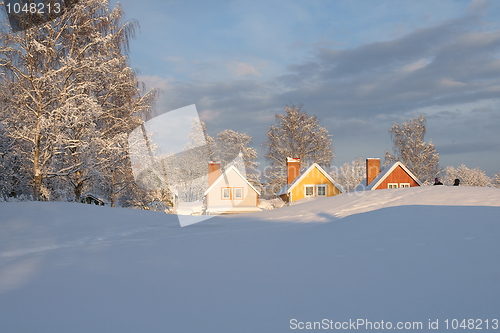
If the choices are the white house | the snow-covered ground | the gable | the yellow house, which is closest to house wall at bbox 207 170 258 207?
the white house

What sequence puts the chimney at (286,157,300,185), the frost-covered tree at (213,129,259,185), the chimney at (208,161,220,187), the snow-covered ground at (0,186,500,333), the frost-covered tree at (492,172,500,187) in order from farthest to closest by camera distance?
the frost-covered tree at (492,172,500,187) < the frost-covered tree at (213,129,259,185) < the chimney at (286,157,300,185) < the chimney at (208,161,220,187) < the snow-covered ground at (0,186,500,333)

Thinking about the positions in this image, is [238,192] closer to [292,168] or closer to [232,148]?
[292,168]

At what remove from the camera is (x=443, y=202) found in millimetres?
9758

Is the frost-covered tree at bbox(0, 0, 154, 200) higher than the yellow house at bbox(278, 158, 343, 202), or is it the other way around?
the frost-covered tree at bbox(0, 0, 154, 200)

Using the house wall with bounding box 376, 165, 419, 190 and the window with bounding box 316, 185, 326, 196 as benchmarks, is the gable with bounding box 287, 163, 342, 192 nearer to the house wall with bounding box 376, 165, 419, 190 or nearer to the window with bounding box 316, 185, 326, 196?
the window with bounding box 316, 185, 326, 196

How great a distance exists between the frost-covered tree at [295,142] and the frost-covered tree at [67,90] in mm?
19664

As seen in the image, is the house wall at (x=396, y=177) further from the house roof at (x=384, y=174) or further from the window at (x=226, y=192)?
the window at (x=226, y=192)

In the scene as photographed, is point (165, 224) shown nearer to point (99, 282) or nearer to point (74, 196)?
point (99, 282)

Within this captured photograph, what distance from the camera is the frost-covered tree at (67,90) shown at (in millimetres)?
12727

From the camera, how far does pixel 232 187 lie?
97.2 ft

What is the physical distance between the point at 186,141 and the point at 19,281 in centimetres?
3159

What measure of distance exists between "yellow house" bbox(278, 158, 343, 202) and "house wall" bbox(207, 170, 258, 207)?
118 inches

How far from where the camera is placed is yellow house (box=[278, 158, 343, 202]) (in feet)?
96.2

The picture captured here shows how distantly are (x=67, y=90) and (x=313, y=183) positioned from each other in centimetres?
2093
